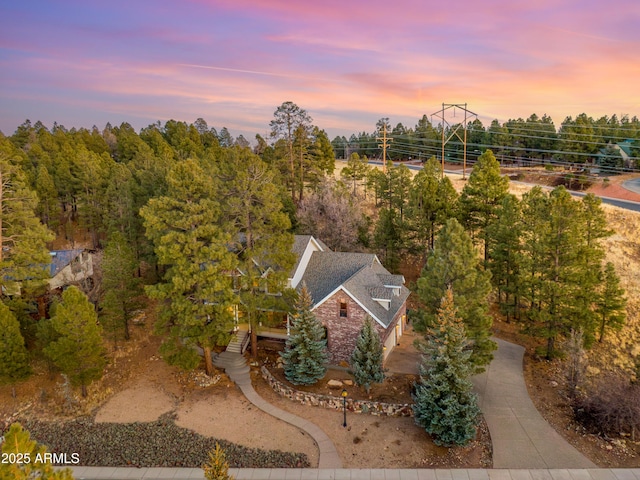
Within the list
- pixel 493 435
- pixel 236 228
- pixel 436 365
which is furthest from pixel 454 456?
pixel 236 228

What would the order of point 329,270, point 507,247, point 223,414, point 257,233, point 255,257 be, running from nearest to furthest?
point 223,414 < point 257,233 < point 255,257 < point 329,270 < point 507,247

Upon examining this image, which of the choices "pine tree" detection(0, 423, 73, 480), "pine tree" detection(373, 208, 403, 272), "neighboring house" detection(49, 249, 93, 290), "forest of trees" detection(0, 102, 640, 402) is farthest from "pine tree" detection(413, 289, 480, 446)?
"neighboring house" detection(49, 249, 93, 290)

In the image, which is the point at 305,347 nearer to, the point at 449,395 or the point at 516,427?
the point at 449,395

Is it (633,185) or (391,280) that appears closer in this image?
(391,280)

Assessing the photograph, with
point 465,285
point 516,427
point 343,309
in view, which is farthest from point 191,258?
point 516,427

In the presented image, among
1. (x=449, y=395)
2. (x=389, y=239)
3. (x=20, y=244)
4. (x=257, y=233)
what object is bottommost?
(x=449, y=395)

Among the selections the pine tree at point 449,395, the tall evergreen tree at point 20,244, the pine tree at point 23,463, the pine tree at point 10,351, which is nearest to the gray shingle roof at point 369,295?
the pine tree at point 449,395
